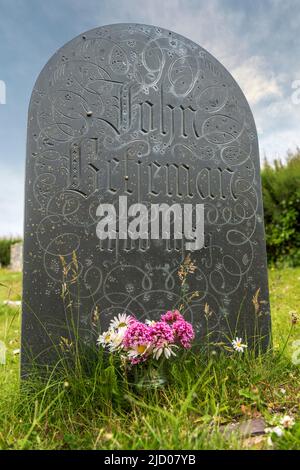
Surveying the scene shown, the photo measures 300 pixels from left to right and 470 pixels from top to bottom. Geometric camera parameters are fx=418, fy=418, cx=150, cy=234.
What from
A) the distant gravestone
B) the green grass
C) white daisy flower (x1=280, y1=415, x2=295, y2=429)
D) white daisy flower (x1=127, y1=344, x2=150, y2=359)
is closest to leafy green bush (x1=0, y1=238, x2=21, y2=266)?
the distant gravestone

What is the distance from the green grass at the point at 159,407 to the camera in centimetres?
161

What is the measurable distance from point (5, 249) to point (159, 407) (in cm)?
1521

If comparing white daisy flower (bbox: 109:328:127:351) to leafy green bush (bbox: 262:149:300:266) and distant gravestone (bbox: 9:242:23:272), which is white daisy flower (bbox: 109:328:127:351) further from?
distant gravestone (bbox: 9:242:23:272)

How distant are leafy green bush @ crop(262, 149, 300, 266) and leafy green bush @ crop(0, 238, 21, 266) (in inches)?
442

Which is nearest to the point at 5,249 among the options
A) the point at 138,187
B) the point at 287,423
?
the point at 138,187

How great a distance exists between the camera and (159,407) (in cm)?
182

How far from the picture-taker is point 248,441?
1.68 metres

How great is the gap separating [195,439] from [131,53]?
236cm

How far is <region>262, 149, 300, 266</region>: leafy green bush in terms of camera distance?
22.5ft

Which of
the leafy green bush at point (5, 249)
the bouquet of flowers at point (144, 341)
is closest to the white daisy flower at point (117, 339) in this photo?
the bouquet of flowers at point (144, 341)

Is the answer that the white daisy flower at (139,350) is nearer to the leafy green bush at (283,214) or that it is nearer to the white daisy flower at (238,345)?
the white daisy flower at (238,345)
